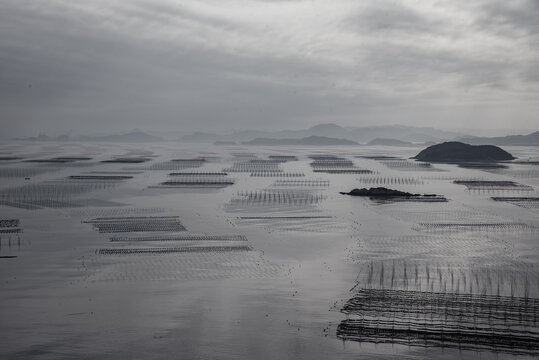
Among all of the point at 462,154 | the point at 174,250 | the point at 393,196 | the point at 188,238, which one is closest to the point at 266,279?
the point at 174,250

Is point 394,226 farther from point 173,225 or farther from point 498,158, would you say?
point 498,158

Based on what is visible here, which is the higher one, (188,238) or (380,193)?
(380,193)

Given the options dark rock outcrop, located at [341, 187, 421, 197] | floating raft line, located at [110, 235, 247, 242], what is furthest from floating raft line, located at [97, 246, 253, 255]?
dark rock outcrop, located at [341, 187, 421, 197]

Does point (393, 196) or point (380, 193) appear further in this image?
point (380, 193)

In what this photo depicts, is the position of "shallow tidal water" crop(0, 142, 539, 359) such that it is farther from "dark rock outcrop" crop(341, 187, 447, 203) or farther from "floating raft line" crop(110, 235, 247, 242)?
"dark rock outcrop" crop(341, 187, 447, 203)

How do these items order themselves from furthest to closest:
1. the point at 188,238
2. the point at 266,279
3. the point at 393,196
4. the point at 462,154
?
the point at 462,154, the point at 393,196, the point at 188,238, the point at 266,279

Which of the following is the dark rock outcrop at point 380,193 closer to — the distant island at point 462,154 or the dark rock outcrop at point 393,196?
the dark rock outcrop at point 393,196

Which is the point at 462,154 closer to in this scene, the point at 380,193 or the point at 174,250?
the point at 380,193
